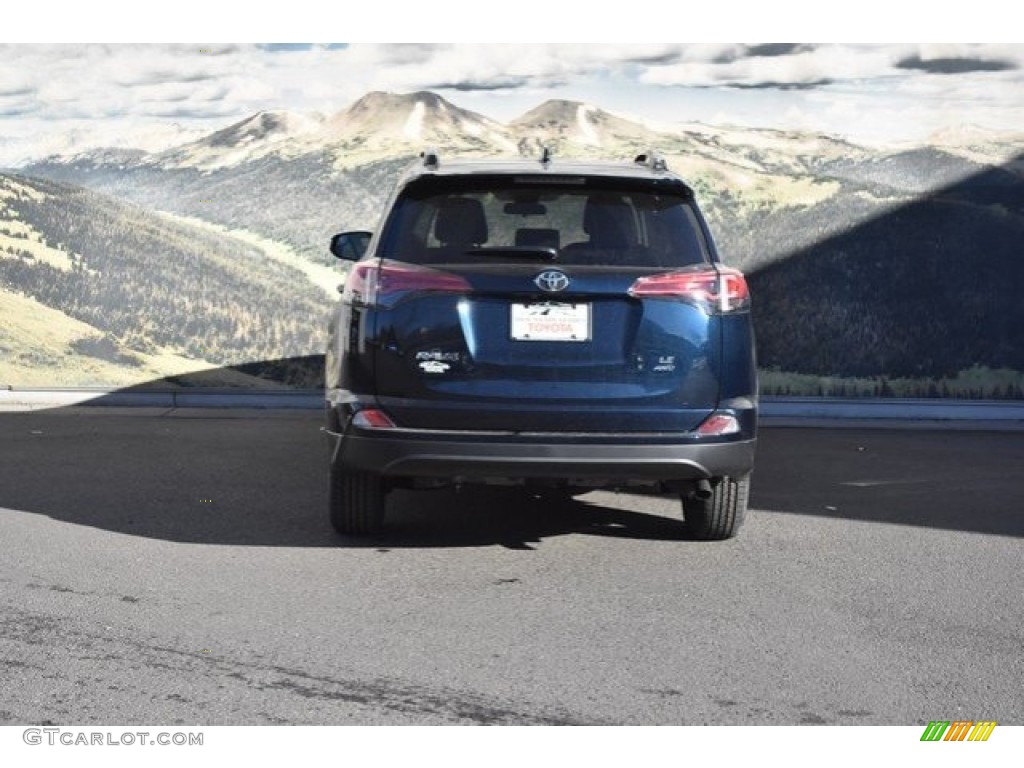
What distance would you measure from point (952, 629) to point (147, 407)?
898cm

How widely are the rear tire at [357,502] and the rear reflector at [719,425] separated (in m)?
1.56

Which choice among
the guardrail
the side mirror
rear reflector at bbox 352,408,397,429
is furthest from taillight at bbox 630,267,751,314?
the guardrail

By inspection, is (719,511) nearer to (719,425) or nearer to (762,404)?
(719,425)

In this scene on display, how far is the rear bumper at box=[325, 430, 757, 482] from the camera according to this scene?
22.5ft

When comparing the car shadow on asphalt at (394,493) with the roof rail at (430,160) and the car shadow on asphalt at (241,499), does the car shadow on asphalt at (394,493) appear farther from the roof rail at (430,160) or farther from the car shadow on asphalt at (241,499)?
the roof rail at (430,160)

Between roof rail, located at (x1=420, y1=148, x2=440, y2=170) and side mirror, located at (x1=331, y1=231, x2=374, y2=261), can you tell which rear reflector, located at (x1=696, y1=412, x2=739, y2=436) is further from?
side mirror, located at (x1=331, y1=231, x2=374, y2=261)

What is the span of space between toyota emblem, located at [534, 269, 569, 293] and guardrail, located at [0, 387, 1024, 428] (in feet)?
23.1

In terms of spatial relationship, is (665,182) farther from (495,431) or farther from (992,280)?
(992,280)

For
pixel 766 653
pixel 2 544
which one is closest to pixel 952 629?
pixel 766 653

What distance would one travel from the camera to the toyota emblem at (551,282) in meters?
6.85

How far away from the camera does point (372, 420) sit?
699cm

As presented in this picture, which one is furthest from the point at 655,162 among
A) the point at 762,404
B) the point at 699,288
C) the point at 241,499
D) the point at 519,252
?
the point at 762,404

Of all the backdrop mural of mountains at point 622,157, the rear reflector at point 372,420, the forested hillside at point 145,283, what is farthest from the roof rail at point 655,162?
the forested hillside at point 145,283

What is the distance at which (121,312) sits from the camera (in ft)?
45.4
